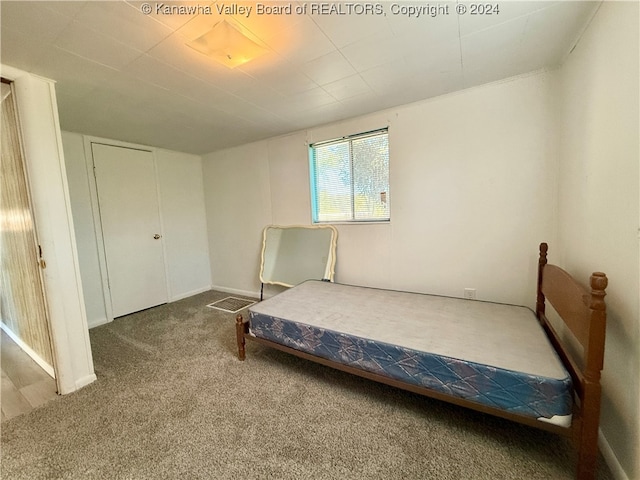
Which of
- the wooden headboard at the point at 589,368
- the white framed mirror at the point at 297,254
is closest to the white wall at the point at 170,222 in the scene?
the white framed mirror at the point at 297,254

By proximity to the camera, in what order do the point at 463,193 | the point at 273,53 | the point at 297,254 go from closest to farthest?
1. the point at 273,53
2. the point at 463,193
3. the point at 297,254

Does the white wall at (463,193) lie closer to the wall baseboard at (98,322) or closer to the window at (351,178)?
the window at (351,178)

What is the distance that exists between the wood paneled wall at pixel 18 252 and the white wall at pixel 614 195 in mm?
3503

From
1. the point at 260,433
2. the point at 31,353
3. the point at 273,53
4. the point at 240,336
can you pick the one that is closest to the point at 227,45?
the point at 273,53

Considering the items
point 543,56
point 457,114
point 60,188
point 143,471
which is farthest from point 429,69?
point 143,471

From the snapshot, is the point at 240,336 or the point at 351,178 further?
the point at 351,178

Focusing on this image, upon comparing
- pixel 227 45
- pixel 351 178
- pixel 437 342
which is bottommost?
pixel 437 342

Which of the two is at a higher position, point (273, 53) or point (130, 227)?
point (273, 53)

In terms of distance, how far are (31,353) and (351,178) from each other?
148 inches

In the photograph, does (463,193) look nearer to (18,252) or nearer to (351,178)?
(351,178)

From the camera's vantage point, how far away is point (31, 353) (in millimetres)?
2482

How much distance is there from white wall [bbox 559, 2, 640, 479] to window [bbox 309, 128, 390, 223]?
4.98 ft

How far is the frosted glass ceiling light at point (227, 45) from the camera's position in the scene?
1401 millimetres

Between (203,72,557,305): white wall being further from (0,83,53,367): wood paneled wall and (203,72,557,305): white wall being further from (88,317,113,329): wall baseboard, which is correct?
(88,317,113,329): wall baseboard
